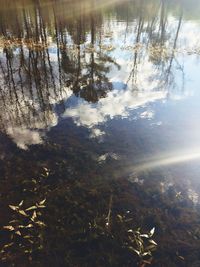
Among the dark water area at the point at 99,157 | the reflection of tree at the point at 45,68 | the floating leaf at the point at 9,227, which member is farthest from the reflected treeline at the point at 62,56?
the floating leaf at the point at 9,227

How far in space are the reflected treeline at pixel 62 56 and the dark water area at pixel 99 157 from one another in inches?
4.2

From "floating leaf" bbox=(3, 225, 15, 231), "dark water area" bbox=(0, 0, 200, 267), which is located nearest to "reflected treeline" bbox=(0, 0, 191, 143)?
"dark water area" bbox=(0, 0, 200, 267)

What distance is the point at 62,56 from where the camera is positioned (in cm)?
2034

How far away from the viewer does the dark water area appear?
6742mm

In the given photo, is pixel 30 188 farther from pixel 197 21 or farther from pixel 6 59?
pixel 197 21

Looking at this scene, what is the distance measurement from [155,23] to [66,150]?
28.2 m

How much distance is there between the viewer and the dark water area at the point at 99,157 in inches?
265

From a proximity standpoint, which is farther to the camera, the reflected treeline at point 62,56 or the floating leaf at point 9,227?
the reflected treeline at point 62,56

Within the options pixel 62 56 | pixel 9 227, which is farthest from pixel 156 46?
pixel 9 227

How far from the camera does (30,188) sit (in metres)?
8.27

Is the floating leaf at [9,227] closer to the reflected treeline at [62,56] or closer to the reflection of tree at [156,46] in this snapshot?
the reflected treeline at [62,56]

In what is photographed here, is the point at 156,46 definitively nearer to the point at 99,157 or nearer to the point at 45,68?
the point at 45,68

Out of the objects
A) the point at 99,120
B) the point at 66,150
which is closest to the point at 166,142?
the point at 99,120

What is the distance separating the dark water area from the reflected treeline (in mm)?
106
